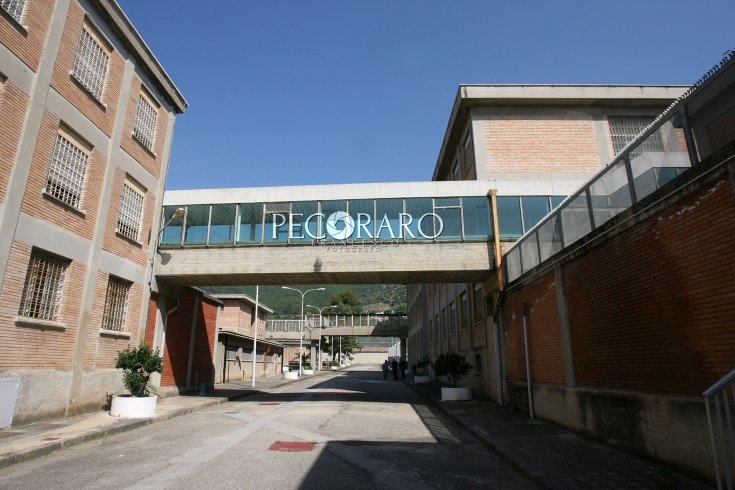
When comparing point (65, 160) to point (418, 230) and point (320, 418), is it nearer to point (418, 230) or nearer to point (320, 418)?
point (320, 418)

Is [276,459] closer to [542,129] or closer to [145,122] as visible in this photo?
[145,122]

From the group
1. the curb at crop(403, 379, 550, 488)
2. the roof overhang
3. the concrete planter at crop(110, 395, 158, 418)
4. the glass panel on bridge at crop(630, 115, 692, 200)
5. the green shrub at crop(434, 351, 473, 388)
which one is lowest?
the curb at crop(403, 379, 550, 488)

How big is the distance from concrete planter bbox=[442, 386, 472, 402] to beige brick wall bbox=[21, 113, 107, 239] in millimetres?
13442

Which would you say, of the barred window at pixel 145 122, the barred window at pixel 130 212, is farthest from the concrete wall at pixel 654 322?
the barred window at pixel 145 122

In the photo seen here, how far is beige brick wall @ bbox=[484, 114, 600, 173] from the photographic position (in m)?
21.9

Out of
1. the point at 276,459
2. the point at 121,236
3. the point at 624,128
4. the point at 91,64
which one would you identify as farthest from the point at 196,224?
the point at 624,128

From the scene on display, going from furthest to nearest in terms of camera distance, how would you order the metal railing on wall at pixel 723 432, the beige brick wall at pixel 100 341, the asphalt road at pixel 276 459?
the beige brick wall at pixel 100 341 < the asphalt road at pixel 276 459 < the metal railing on wall at pixel 723 432

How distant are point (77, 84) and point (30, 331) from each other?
693 cm

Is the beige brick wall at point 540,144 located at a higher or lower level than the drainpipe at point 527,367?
higher

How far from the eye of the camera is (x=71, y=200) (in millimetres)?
13352

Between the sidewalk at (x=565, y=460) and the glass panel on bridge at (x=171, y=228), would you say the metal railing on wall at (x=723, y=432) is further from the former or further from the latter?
the glass panel on bridge at (x=171, y=228)

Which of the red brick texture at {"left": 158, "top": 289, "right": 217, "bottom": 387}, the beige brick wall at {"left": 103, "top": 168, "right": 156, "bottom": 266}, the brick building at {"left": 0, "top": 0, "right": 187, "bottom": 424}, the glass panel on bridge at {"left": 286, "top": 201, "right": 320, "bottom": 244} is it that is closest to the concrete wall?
the glass panel on bridge at {"left": 286, "top": 201, "right": 320, "bottom": 244}

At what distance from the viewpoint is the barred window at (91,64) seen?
45.6ft

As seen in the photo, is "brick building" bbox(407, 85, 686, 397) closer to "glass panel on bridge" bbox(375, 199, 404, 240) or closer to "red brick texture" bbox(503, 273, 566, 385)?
"red brick texture" bbox(503, 273, 566, 385)
